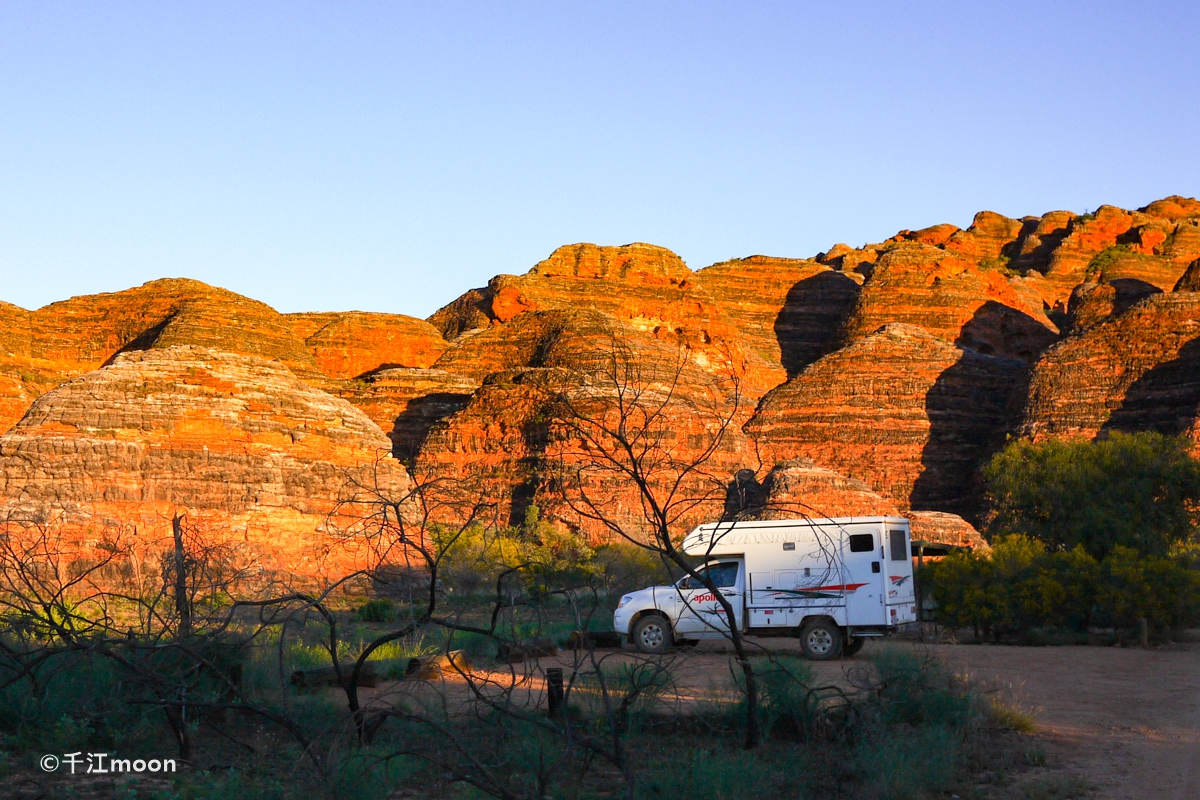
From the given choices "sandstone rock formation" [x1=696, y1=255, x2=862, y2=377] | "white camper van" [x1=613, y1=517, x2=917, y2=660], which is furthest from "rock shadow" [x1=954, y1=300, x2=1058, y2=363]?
"white camper van" [x1=613, y1=517, x2=917, y2=660]

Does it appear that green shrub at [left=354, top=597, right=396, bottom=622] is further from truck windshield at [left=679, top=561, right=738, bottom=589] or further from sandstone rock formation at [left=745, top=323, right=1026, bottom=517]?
sandstone rock formation at [left=745, top=323, right=1026, bottom=517]

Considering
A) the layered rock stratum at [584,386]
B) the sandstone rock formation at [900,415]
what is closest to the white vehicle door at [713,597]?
the layered rock stratum at [584,386]

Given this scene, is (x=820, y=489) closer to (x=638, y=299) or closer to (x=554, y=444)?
(x=554, y=444)

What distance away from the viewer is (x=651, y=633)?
19922 millimetres

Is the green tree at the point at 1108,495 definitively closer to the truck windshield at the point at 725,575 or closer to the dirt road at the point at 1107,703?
the dirt road at the point at 1107,703

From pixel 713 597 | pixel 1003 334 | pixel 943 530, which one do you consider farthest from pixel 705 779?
pixel 1003 334

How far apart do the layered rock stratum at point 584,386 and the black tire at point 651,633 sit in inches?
112

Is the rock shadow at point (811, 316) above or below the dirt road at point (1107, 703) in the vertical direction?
above

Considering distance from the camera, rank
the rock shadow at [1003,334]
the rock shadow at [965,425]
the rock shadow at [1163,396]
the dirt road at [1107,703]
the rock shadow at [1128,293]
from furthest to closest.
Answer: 1. the rock shadow at [1003,334]
2. the rock shadow at [1128,293]
3. the rock shadow at [965,425]
4. the rock shadow at [1163,396]
5. the dirt road at [1107,703]

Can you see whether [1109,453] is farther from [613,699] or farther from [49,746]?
[49,746]

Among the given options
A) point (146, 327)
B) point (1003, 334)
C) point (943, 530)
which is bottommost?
point (943, 530)

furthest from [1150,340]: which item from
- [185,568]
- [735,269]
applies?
[185,568]

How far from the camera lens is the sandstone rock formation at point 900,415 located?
5412 cm

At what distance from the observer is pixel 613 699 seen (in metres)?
12.9
